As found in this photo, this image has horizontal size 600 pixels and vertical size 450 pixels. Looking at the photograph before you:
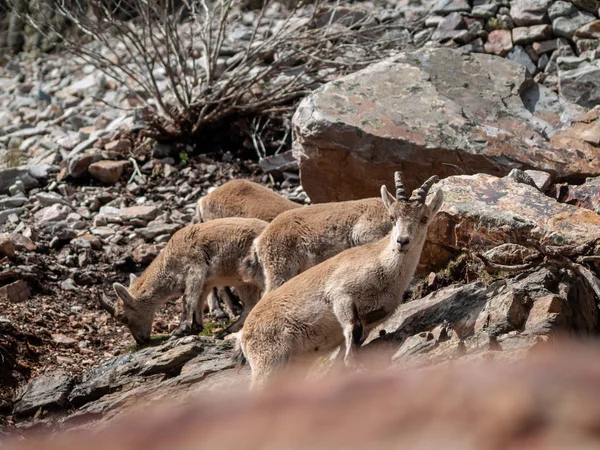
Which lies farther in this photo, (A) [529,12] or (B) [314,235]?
(A) [529,12]

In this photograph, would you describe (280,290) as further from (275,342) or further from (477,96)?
(477,96)

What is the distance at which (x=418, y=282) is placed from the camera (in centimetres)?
962

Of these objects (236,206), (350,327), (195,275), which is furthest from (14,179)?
(350,327)

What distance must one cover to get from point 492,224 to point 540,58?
23.4ft

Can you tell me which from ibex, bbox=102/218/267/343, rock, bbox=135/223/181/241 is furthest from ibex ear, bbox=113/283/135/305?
rock, bbox=135/223/181/241

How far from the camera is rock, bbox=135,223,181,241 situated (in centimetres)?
1404

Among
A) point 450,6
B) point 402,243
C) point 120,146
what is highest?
point 450,6

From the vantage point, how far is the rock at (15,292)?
11.8 m

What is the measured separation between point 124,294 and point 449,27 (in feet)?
27.0

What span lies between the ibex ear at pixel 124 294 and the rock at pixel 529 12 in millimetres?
8429

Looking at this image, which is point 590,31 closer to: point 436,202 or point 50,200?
point 436,202

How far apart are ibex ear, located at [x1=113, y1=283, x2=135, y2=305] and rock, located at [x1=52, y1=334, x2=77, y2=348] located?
82 cm

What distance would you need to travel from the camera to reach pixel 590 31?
47.9ft

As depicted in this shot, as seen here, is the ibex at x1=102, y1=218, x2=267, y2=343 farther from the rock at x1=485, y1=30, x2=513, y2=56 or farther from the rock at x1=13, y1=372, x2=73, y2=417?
the rock at x1=485, y1=30, x2=513, y2=56
